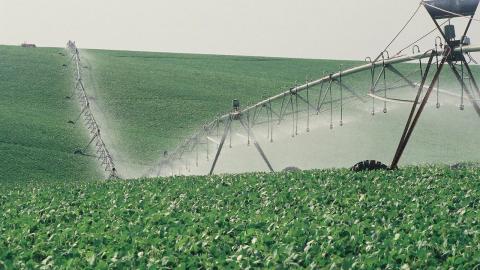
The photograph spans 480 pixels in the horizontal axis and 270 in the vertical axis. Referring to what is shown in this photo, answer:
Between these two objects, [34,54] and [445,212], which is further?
[34,54]

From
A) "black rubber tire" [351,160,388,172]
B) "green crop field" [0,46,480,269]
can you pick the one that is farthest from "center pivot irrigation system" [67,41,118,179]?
"black rubber tire" [351,160,388,172]

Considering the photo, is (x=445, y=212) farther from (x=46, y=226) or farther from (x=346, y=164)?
(x=346, y=164)

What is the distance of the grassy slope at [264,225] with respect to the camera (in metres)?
11.8

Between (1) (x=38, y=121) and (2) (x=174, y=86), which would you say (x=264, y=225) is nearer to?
(1) (x=38, y=121)

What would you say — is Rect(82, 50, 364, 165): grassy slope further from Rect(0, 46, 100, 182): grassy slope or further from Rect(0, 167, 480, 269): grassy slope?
Rect(0, 167, 480, 269): grassy slope

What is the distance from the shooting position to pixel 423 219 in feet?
51.4

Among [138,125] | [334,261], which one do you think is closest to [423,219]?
[334,261]

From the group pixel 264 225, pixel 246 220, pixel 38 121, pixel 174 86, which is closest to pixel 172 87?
pixel 174 86

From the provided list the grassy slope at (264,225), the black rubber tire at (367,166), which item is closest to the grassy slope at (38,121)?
the black rubber tire at (367,166)

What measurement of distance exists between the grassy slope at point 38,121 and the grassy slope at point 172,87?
4.49 m

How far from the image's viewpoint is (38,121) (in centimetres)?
7125

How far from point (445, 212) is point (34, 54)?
96.9 metres

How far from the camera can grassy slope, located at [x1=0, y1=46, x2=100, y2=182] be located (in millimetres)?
55688

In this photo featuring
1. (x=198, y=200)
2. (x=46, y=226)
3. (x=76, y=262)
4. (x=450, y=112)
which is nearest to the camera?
(x=76, y=262)
